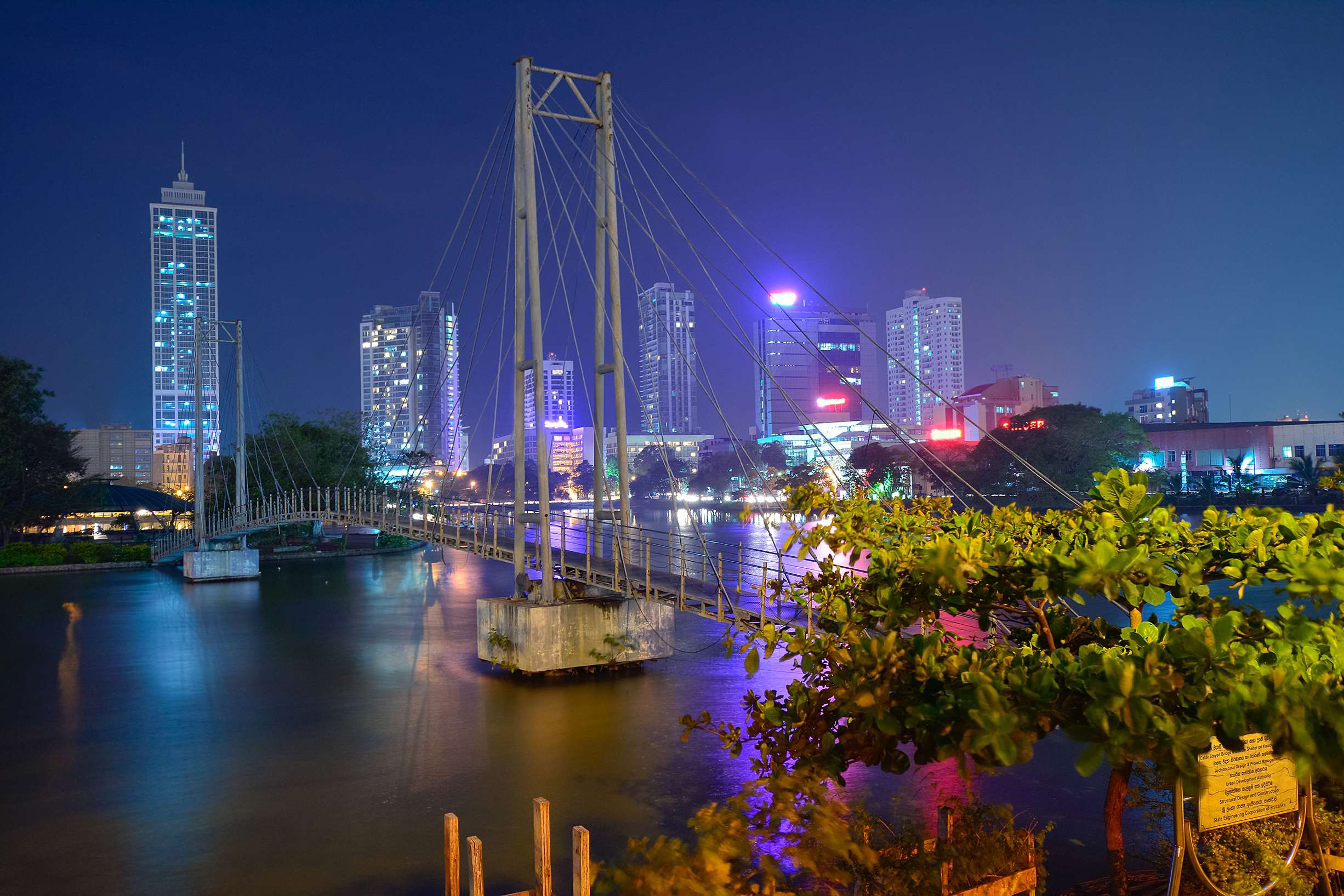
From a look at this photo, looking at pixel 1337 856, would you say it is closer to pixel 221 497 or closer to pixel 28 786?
pixel 28 786

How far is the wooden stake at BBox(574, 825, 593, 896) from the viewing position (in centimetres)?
480

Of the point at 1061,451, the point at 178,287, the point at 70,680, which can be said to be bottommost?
the point at 70,680

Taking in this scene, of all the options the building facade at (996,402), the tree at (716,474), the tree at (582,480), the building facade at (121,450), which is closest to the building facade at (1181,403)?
the building facade at (996,402)

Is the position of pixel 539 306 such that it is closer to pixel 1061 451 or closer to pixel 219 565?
pixel 219 565

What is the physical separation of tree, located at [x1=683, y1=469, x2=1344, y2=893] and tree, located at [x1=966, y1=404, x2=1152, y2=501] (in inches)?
2035

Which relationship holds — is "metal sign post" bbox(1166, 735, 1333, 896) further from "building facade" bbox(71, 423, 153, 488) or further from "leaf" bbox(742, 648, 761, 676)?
"building facade" bbox(71, 423, 153, 488)

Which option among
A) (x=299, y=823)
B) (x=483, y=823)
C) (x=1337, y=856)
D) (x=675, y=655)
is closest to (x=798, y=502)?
(x=1337, y=856)

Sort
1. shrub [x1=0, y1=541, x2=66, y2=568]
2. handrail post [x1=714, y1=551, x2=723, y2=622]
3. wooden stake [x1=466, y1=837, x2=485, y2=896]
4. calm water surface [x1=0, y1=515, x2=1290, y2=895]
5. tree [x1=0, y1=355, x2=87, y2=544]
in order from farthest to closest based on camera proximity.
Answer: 1. tree [x1=0, y1=355, x2=87, y2=544]
2. shrub [x1=0, y1=541, x2=66, y2=568]
3. handrail post [x1=714, y1=551, x2=723, y2=622]
4. calm water surface [x1=0, y1=515, x2=1290, y2=895]
5. wooden stake [x1=466, y1=837, x2=485, y2=896]

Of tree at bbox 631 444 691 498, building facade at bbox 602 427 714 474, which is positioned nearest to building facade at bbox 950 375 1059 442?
tree at bbox 631 444 691 498

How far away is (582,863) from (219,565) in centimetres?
3190

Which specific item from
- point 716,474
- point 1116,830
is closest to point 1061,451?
point 1116,830

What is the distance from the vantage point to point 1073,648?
4.43 metres

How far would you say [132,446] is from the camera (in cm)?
18100

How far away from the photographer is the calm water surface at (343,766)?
7977 mm
